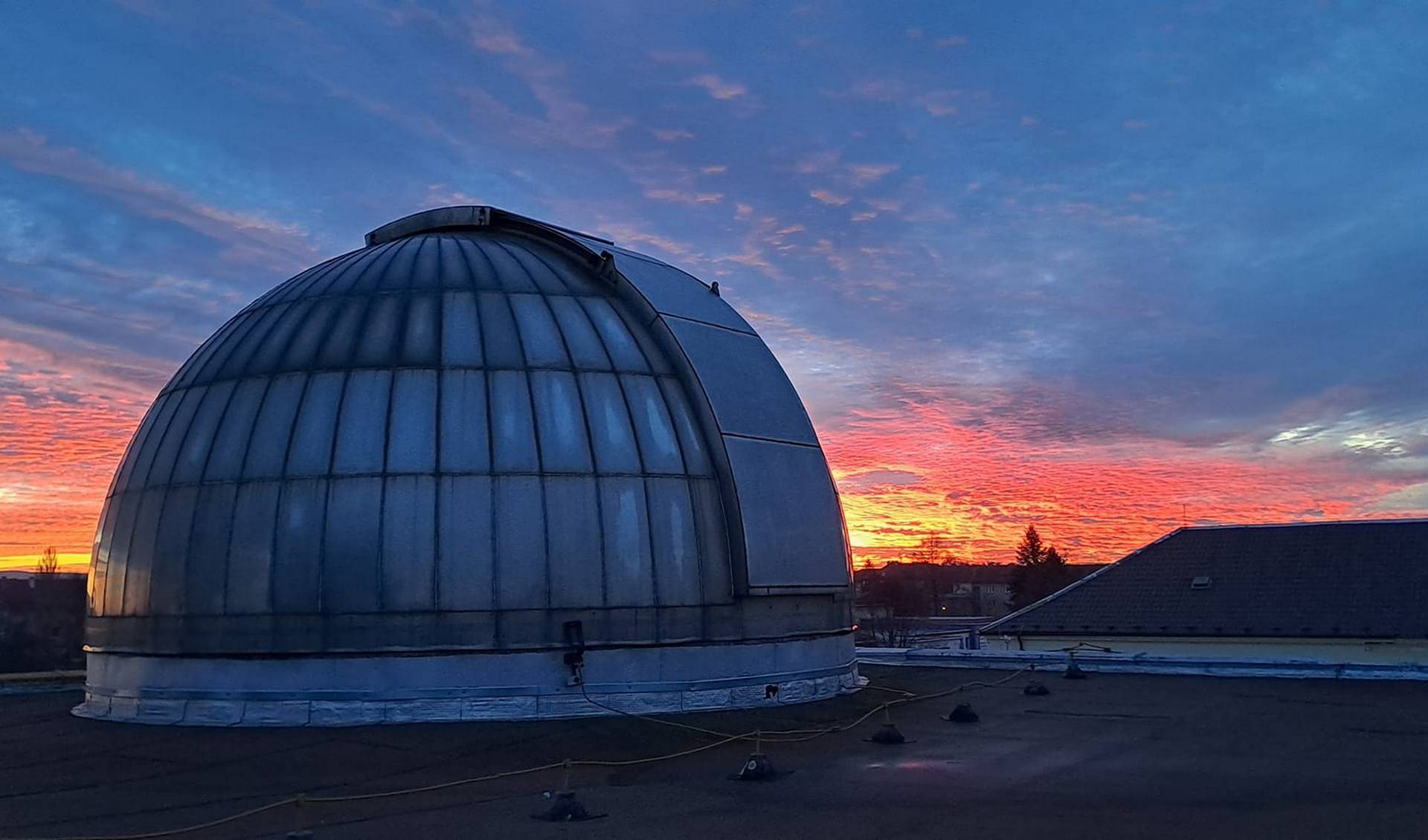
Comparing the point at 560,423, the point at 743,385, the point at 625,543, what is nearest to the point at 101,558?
the point at 560,423

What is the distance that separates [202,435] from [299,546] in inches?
177

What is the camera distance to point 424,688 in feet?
64.2

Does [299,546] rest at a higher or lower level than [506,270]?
lower

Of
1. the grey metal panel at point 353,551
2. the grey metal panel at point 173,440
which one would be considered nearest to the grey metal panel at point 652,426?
the grey metal panel at point 353,551

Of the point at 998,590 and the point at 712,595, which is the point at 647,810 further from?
the point at 998,590

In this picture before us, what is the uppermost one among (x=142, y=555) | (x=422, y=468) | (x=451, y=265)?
(x=451, y=265)

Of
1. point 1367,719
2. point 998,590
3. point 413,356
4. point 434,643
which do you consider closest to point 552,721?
point 434,643

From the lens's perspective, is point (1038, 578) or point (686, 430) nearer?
point (686, 430)

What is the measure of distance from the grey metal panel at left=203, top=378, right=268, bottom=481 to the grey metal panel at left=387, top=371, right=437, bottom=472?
2.57 metres

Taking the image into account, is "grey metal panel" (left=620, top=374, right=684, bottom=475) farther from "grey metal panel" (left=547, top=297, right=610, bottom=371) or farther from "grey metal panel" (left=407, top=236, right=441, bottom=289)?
"grey metal panel" (left=407, top=236, right=441, bottom=289)

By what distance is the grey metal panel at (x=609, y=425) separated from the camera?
71.2ft

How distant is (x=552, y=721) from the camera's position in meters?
19.8

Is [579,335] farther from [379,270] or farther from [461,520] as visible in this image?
[379,270]

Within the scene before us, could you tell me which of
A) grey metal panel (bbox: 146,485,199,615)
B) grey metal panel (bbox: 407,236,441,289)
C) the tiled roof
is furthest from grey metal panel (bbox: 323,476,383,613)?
the tiled roof
